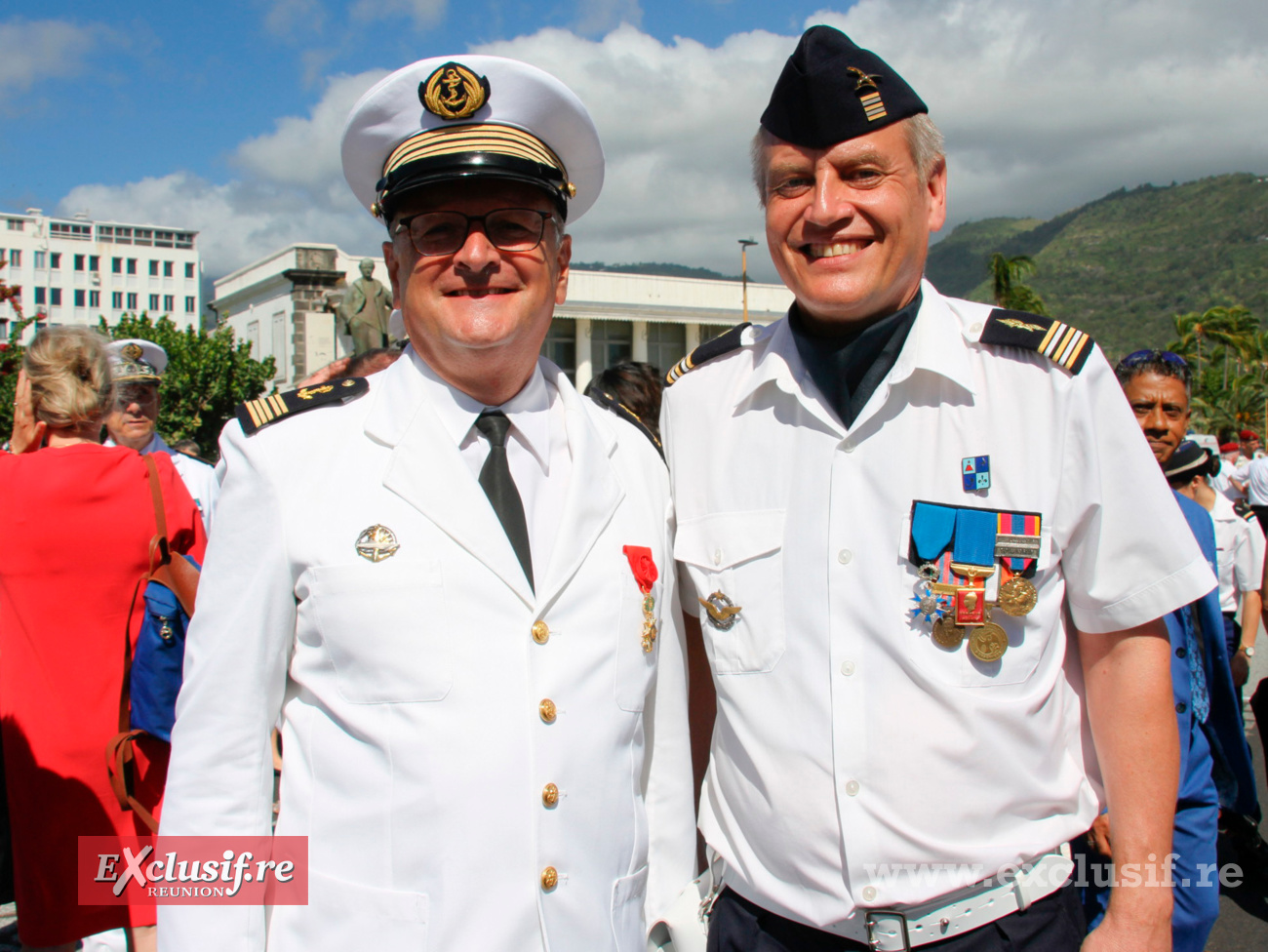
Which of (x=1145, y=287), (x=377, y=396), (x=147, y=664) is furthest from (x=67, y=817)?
(x=1145, y=287)

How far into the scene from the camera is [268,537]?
5.67 feet

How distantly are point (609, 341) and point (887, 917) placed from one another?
124ft

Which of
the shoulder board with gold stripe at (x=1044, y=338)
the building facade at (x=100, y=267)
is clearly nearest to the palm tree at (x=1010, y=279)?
the shoulder board with gold stripe at (x=1044, y=338)

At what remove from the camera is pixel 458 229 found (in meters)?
1.94

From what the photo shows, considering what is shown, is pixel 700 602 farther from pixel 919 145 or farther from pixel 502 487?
pixel 919 145

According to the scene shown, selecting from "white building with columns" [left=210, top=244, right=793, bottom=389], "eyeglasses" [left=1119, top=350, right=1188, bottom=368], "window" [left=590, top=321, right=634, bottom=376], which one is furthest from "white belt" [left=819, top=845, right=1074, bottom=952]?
"window" [left=590, top=321, right=634, bottom=376]

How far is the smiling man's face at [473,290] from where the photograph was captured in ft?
6.25

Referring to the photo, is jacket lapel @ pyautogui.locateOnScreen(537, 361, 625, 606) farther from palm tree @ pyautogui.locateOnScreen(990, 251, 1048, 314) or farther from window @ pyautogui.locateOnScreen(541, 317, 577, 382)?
window @ pyautogui.locateOnScreen(541, 317, 577, 382)

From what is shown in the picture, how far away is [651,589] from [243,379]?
31.0 m

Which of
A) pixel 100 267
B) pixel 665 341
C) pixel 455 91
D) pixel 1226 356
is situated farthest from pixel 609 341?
pixel 100 267

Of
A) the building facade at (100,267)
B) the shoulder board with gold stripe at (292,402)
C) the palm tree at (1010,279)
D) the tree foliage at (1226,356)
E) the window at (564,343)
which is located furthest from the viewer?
the building facade at (100,267)

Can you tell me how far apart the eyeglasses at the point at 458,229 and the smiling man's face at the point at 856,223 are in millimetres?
598

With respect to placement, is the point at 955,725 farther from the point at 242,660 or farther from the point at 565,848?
the point at 242,660

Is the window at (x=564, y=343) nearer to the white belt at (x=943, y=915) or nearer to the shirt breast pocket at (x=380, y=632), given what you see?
the shirt breast pocket at (x=380, y=632)
